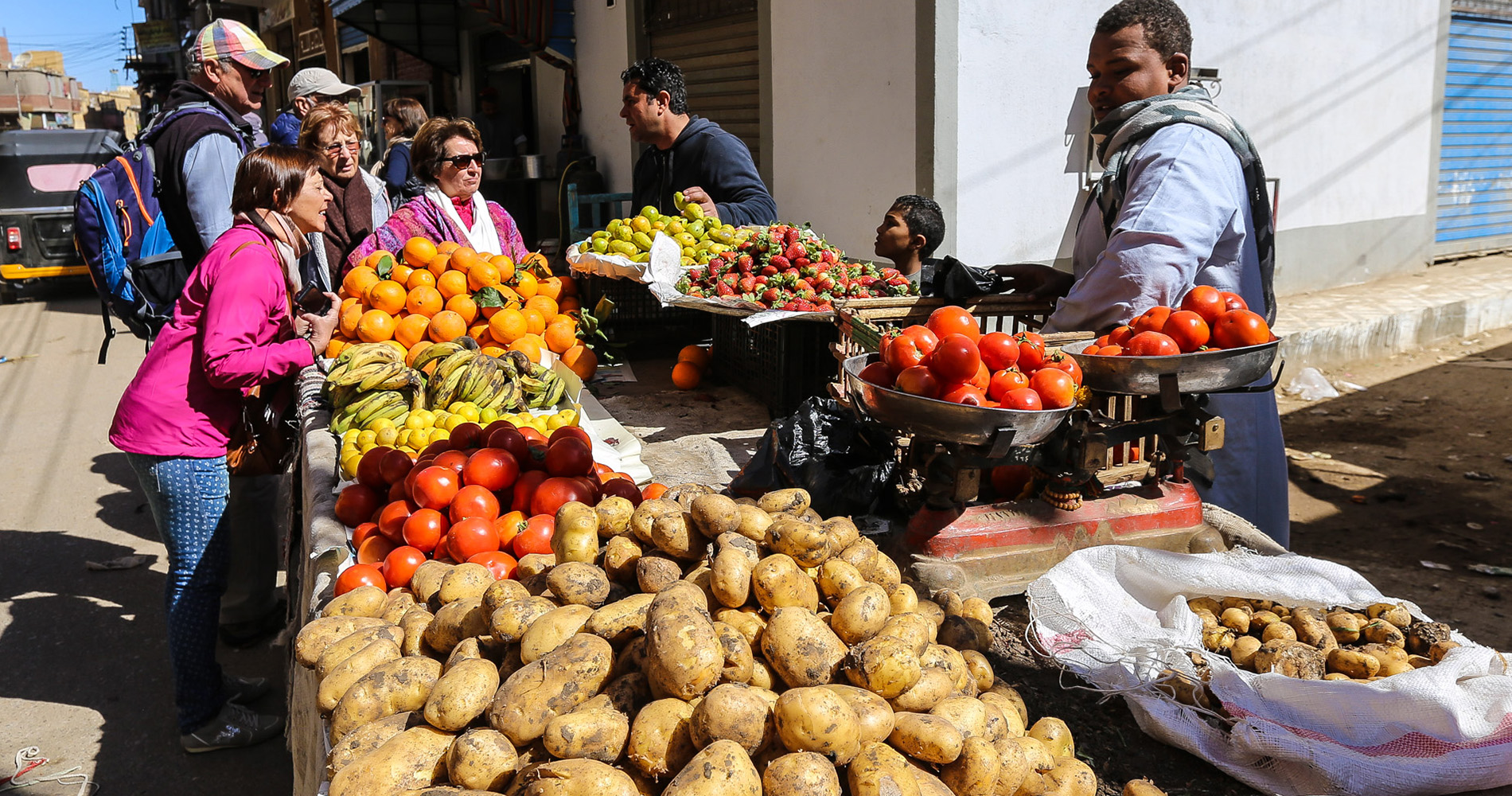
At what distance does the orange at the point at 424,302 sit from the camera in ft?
14.6

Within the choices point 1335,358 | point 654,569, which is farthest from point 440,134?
point 1335,358

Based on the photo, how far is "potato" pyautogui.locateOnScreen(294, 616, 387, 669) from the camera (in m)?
2.02

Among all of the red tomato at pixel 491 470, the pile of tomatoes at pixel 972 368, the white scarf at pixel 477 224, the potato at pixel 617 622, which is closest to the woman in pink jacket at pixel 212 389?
the red tomato at pixel 491 470

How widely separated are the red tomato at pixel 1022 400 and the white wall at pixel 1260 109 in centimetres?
464

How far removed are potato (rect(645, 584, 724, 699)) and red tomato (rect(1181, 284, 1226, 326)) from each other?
5.28 ft

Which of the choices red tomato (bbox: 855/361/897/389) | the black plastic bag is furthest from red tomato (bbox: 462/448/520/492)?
red tomato (bbox: 855/361/897/389)

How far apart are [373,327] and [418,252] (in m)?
0.62

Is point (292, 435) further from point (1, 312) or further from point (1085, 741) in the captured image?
point (1, 312)

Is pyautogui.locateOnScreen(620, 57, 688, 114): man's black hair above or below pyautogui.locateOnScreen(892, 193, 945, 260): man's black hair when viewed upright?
above

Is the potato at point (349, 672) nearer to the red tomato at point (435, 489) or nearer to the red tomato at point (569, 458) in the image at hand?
the red tomato at point (435, 489)

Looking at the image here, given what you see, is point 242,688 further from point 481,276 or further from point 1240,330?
point 1240,330

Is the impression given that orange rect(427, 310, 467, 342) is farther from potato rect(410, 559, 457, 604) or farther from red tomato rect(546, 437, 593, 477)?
potato rect(410, 559, 457, 604)

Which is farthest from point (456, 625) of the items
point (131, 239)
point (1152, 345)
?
point (131, 239)

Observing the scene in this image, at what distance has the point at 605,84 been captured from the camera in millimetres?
10711
